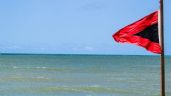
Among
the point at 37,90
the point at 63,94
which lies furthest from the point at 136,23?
the point at 37,90

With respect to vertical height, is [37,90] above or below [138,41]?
below

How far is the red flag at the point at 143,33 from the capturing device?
12086 millimetres

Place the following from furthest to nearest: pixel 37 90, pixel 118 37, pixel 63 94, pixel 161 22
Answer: pixel 37 90 < pixel 63 94 < pixel 118 37 < pixel 161 22

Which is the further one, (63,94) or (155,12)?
(63,94)

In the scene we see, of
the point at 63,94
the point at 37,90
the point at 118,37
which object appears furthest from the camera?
the point at 37,90

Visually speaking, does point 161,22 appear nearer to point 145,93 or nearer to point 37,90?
point 145,93

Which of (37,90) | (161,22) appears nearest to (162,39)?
(161,22)

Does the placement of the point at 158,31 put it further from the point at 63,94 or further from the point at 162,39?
the point at 63,94

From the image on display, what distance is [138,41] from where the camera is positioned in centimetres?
1230

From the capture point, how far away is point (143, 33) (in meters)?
12.3

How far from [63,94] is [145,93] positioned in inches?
226

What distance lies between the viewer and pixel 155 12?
39.5ft

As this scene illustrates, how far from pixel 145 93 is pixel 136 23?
1042 inches

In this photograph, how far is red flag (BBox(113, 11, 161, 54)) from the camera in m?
12.1
